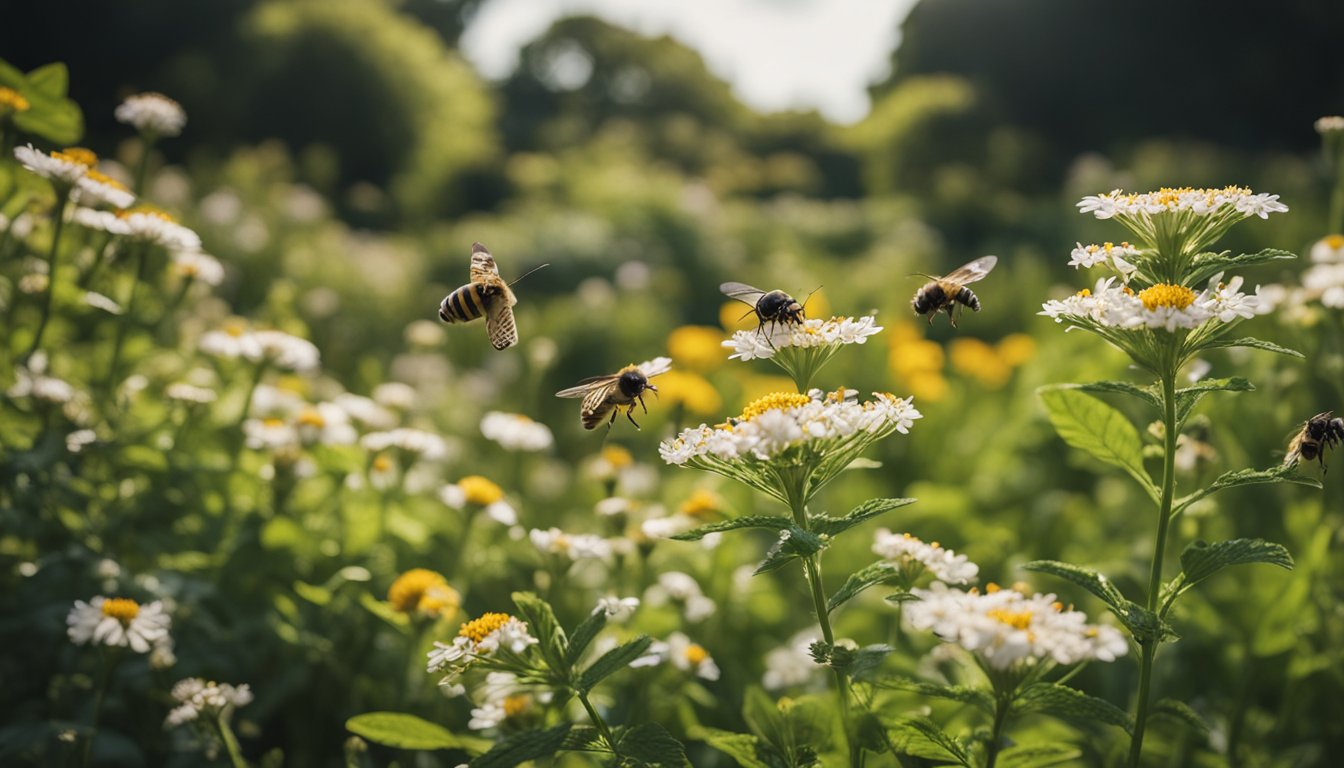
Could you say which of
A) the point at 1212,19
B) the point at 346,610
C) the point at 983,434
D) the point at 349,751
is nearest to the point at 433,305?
the point at 983,434

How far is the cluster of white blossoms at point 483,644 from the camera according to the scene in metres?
1.04

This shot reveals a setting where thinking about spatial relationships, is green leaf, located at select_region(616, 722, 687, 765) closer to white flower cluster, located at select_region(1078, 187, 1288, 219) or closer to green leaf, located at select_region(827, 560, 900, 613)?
green leaf, located at select_region(827, 560, 900, 613)

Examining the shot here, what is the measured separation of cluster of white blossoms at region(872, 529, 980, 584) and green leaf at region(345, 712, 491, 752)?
24.6 inches

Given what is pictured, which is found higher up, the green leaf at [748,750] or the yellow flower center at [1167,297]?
Answer: the yellow flower center at [1167,297]

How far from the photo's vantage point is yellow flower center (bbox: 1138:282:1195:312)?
3.20 ft

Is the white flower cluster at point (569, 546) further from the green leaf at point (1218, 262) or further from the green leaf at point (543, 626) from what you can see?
the green leaf at point (1218, 262)

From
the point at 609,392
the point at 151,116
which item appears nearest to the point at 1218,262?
the point at 609,392

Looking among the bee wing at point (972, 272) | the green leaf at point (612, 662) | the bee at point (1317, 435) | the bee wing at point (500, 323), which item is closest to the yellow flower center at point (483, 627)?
the green leaf at point (612, 662)

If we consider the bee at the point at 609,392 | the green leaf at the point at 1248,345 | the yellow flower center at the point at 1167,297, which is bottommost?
the green leaf at the point at 1248,345

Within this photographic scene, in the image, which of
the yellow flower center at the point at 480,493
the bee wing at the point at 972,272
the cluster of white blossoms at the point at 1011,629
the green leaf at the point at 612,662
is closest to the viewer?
the cluster of white blossoms at the point at 1011,629

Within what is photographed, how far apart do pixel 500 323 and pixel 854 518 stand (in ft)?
2.38

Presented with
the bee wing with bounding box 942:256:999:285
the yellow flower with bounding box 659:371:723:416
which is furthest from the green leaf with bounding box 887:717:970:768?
the yellow flower with bounding box 659:371:723:416

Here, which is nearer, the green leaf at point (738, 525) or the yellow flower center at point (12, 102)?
the green leaf at point (738, 525)

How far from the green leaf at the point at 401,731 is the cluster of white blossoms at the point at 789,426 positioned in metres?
0.52
